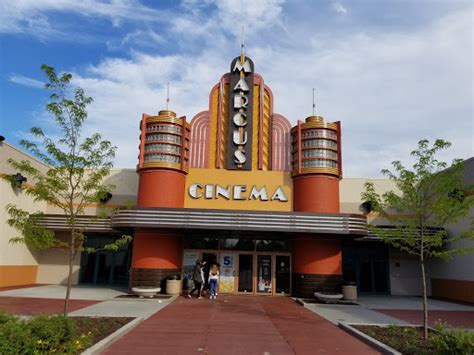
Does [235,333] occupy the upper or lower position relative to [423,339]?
lower

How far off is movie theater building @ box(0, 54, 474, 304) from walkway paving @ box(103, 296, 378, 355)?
4554 mm

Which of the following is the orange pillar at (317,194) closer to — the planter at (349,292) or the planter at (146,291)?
the planter at (349,292)

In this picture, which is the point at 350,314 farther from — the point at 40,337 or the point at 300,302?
the point at 40,337

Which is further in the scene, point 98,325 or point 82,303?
point 82,303

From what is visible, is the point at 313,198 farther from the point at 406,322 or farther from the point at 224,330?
the point at 224,330

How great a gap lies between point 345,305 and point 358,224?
13.0ft

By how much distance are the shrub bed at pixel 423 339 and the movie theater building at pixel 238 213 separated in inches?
296

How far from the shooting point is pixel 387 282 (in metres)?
24.5

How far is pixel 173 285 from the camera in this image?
1994 centimetres

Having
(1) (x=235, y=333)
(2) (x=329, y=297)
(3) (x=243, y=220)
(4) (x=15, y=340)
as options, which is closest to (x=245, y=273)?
(3) (x=243, y=220)

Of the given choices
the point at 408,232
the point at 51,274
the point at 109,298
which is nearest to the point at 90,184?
the point at 109,298

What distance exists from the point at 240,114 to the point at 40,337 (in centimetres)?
1720

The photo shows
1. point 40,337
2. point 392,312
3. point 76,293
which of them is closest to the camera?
point 40,337

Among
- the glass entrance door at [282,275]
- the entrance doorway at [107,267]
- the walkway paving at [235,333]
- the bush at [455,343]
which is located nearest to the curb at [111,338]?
the walkway paving at [235,333]
